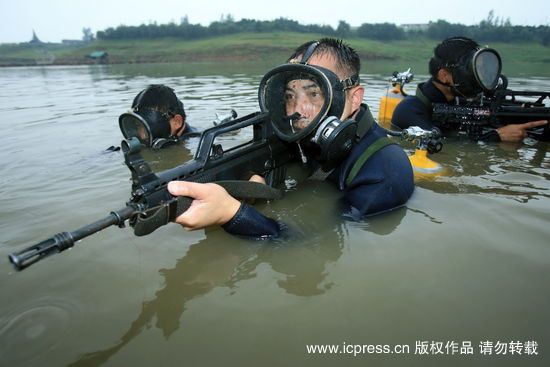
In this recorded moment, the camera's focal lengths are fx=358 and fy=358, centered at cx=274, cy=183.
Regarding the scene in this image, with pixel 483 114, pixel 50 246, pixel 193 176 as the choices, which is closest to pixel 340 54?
pixel 193 176

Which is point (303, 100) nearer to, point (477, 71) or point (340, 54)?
point (340, 54)

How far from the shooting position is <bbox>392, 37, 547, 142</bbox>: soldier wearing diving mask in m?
5.32

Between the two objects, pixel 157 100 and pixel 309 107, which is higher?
pixel 309 107

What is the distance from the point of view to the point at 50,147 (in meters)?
6.04

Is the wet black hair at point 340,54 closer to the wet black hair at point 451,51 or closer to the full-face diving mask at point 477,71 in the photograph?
the full-face diving mask at point 477,71

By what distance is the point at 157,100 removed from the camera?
18.3ft

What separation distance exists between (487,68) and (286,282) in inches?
195

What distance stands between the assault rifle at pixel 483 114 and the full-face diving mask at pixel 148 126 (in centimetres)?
438

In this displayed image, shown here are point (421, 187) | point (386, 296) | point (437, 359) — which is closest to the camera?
point (437, 359)

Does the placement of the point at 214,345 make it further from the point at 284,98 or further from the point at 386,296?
the point at 284,98

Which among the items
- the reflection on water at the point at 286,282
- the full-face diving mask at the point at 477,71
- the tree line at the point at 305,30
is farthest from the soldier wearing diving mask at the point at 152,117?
the tree line at the point at 305,30

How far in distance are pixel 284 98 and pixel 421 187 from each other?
6.68 feet

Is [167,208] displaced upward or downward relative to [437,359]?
upward

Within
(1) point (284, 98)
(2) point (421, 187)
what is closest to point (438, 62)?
(2) point (421, 187)
